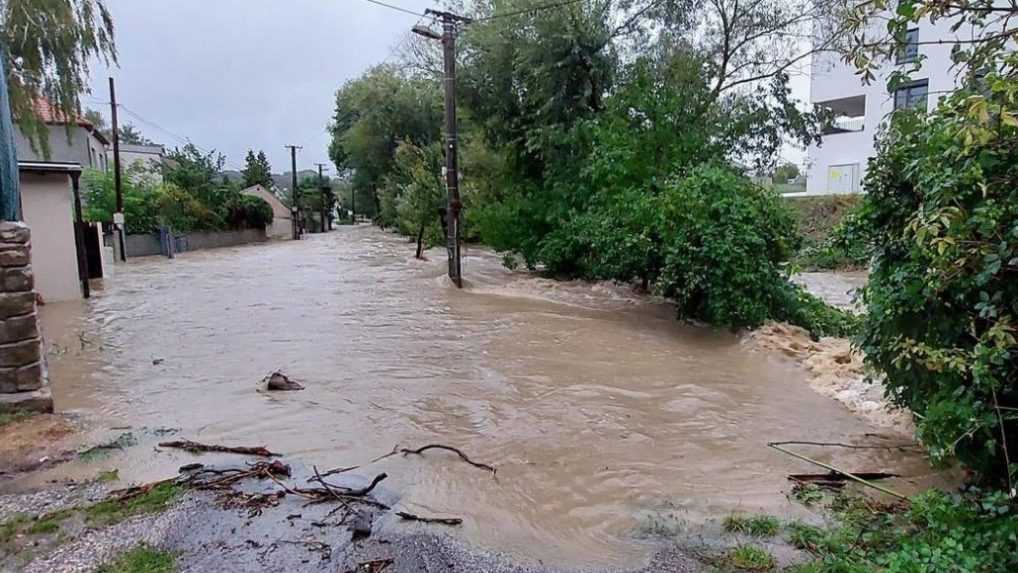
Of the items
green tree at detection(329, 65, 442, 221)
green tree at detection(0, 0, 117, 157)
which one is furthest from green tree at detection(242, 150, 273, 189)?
green tree at detection(0, 0, 117, 157)

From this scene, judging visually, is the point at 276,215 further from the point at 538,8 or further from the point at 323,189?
the point at 538,8

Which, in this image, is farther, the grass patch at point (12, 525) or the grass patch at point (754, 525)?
the grass patch at point (754, 525)

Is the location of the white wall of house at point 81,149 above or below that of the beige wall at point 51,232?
above

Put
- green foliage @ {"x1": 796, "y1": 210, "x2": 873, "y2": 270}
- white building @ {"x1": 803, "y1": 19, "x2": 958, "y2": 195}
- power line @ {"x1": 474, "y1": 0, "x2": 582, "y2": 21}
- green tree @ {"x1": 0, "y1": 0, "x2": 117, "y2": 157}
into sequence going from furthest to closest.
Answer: white building @ {"x1": 803, "y1": 19, "x2": 958, "y2": 195} < power line @ {"x1": 474, "y1": 0, "x2": 582, "y2": 21} < green tree @ {"x1": 0, "y1": 0, "x2": 117, "y2": 157} < green foliage @ {"x1": 796, "y1": 210, "x2": 873, "y2": 270}

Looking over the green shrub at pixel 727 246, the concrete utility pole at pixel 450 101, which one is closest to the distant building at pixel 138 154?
the concrete utility pole at pixel 450 101

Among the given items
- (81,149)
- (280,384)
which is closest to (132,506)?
(280,384)

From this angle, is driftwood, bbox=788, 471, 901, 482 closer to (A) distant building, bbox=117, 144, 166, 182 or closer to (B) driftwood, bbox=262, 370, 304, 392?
(B) driftwood, bbox=262, 370, 304, 392

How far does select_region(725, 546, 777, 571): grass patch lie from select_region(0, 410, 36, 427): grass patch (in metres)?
5.34

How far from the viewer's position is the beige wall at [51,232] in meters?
13.1

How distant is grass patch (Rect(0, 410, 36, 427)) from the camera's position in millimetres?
4988

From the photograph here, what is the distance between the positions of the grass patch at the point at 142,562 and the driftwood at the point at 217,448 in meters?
1.62

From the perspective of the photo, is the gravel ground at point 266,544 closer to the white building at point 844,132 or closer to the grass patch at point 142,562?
the grass patch at point 142,562

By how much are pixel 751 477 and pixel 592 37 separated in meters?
11.5

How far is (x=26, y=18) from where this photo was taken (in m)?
10.9
